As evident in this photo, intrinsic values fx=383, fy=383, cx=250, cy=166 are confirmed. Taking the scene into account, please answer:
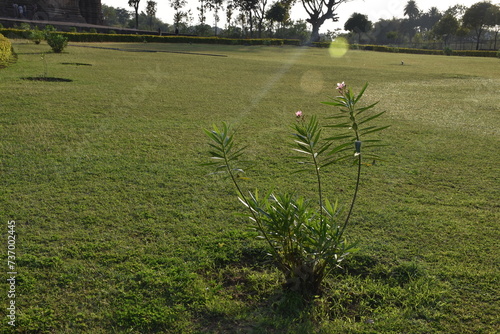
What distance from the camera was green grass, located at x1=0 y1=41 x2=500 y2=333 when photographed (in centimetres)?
227

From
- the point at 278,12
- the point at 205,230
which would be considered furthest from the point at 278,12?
the point at 205,230

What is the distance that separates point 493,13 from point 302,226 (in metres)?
77.2

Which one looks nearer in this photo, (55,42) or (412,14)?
(55,42)

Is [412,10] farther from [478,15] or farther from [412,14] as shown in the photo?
[478,15]

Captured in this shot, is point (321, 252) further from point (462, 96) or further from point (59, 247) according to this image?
point (462, 96)

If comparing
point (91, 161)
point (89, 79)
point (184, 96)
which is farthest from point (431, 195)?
point (89, 79)

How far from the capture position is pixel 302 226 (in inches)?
94.9

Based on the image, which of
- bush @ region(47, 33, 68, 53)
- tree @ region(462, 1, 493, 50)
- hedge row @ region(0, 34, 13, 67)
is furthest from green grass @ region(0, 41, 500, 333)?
tree @ region(462, 1, 493, 50)

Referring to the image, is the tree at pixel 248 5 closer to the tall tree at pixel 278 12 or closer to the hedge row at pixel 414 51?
the tall tree at pixel 278 12

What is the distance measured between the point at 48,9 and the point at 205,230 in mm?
48647

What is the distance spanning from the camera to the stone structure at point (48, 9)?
133 feet

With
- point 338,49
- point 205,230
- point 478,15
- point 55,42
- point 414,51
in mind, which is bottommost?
point 205,230

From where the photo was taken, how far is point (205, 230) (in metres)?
3.28

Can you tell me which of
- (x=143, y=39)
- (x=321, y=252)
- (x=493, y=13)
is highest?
(x=493, y=13)
